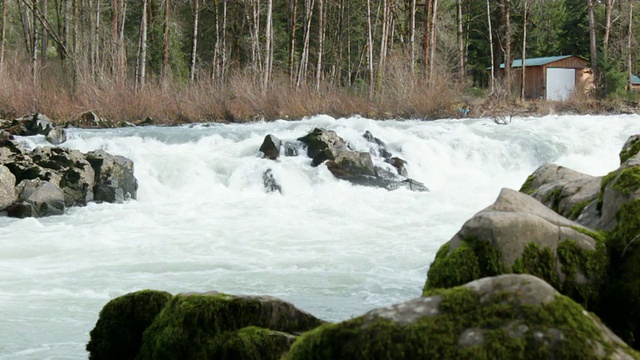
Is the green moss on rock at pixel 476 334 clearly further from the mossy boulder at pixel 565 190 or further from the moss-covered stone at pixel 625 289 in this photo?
the mossy boulder at pixel 565 190

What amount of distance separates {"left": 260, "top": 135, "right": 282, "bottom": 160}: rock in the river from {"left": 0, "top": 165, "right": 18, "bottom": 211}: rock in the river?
4.94 meters

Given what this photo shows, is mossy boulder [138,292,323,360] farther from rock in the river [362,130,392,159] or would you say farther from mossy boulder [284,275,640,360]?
rock in the river [362,130,392,159]

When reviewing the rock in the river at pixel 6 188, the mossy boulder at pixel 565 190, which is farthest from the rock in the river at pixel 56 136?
the mossy boulder at pixel 565 190

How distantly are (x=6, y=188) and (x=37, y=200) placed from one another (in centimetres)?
61

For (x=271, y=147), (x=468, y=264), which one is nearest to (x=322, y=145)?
(x=271, y=147)

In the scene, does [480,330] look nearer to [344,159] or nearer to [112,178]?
[112,178]

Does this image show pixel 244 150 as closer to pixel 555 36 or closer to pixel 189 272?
pixel 189 272

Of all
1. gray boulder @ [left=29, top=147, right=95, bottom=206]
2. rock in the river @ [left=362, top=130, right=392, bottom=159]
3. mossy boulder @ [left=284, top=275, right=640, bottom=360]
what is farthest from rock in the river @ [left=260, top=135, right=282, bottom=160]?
mossy boulder @ [left=284, top=275, right=640, bottom=360]

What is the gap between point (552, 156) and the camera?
1672 cm

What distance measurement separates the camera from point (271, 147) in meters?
15.0

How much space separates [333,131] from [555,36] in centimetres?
3437

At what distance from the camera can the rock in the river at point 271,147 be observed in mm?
14984

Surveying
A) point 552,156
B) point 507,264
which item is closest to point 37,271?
point 507,264

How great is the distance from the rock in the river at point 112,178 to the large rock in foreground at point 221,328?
8.73 metres
